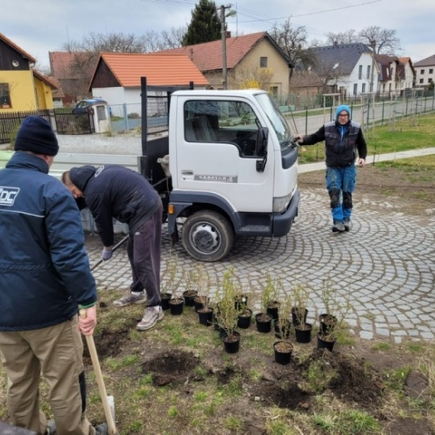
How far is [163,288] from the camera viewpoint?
188 inches

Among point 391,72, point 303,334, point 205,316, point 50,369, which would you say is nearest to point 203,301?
point 205,316

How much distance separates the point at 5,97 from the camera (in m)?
27.8

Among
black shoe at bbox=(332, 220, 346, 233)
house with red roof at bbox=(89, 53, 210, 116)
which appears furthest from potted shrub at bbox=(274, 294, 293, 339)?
house with red roof at bbox=(89, 53, 210, 116)

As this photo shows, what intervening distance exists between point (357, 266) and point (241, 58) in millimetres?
37808

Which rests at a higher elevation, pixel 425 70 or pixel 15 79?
pixel 425 70

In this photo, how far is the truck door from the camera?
499cm

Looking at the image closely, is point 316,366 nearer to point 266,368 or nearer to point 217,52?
point 266,368

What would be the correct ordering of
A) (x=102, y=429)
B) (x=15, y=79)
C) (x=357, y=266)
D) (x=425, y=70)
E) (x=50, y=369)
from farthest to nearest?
(x=425, y=70)
(x=15, y=79)
(x=357, y=266)
(x=102, y=429)
(x=50, y=369)

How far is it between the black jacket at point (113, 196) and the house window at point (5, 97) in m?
28.7

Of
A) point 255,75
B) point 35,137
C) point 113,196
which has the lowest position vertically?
point 113,196

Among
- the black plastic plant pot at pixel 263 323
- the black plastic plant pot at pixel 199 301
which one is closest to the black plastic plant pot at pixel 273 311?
the black plastic plant pot at pixel 263 323

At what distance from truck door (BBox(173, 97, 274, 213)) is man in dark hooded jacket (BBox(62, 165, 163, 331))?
1386 millimetres

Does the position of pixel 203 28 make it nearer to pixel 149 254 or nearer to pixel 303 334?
pixel 149 254

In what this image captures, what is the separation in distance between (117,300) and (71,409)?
7.21ft
